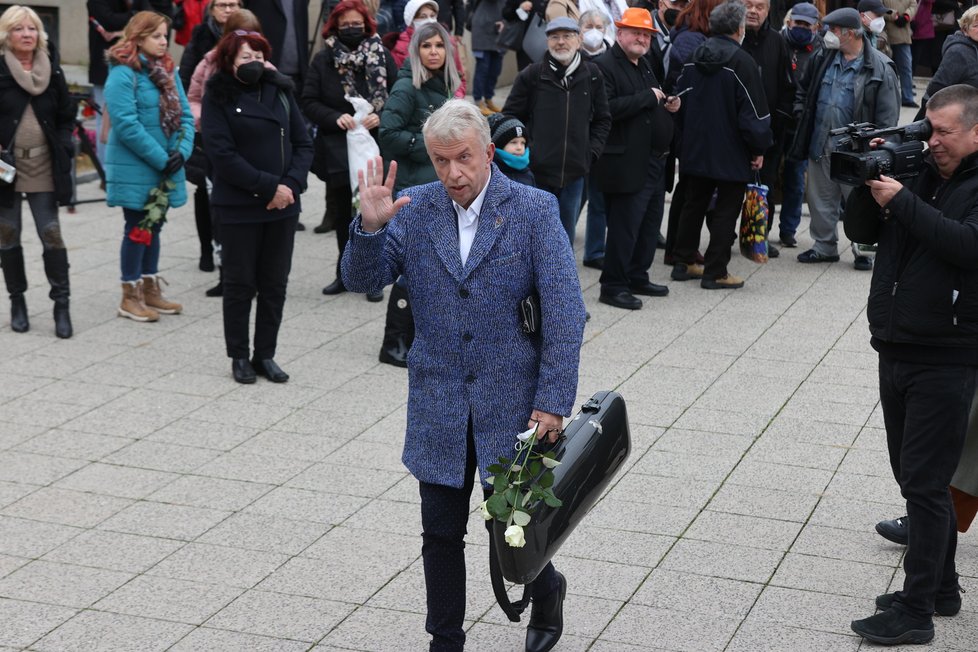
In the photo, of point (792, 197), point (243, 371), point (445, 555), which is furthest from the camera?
point (792, 197)

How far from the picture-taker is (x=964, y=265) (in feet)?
15.3

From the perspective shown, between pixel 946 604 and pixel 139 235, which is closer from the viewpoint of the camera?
pixel 946 604

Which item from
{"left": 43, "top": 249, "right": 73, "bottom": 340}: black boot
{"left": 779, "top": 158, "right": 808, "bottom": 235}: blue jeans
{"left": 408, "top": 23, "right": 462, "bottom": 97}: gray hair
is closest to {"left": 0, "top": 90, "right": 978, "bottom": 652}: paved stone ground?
{"left": 43, "top": 249, "right": 73, "bottom": 340}: black boot

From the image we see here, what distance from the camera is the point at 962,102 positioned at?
4.70m

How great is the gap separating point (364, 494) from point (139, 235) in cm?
355

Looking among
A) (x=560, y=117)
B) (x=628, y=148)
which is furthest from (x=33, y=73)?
(x=628, y=148)

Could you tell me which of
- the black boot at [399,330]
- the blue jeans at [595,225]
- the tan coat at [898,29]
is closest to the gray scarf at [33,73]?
the black boot at [399,330]

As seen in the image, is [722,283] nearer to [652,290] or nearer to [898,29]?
[652,290]

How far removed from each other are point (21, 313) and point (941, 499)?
6.24m

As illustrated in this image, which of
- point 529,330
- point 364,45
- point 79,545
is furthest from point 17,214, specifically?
point 529,330

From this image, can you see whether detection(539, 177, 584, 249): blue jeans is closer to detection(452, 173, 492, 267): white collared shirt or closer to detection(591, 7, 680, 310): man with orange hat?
detection(591, 7, 680, 310): man with orange hat

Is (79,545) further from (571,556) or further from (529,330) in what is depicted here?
(529,330)

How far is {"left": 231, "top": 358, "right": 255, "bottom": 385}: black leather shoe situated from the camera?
7.92 meters

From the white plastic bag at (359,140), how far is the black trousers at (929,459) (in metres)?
5.22
